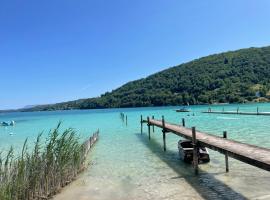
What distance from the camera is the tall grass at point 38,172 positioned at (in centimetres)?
1063


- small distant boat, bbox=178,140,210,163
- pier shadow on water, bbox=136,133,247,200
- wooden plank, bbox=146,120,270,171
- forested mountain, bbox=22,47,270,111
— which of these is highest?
forested mountain, bbox=22,47,270,111

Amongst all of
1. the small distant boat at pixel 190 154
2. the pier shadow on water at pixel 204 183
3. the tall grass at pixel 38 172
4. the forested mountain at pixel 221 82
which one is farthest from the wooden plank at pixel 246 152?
the forested mountain at pixel 221 82

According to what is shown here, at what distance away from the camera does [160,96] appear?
187375 mm

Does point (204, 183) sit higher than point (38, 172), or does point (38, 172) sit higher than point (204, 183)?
point (38, 172)

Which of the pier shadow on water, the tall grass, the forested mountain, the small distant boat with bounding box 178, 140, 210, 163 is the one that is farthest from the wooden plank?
the forested mountain

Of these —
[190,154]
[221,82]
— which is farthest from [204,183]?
[221,82]

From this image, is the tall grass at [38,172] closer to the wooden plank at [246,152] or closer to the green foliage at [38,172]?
the green foliage at [38,172]

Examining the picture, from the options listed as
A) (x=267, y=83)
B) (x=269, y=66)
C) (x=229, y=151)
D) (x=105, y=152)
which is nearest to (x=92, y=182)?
(x=229, y=151)

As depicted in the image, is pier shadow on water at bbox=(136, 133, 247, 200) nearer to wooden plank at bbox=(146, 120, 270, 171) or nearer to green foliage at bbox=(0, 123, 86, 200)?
wooden plank at bbox=(146, 120, 270, 171)

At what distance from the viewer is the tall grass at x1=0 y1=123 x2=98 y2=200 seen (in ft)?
34.9

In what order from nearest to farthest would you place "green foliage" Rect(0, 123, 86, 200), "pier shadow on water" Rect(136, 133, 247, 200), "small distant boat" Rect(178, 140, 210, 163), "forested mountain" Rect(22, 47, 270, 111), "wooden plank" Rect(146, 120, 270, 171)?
"wooden plank" Rect(146, 120, 270, 171) < "green foliage" Rect(0, 123, 86, 200) < "pier shadow on water" Rect(136, 133, 247, 200) < "small distant boat" Rect(178, 140, 210, 163) < "forested mountain" Rect(22, 47, 270, 111)

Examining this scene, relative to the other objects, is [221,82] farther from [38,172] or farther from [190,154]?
[38,172]

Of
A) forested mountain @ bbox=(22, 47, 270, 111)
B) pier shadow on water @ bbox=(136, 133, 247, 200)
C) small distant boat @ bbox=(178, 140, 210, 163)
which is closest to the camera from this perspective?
pier shadow on water @ bbox=(136, 133, 247, 200)

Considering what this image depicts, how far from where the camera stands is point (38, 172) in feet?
39.1
